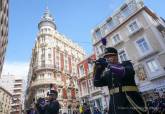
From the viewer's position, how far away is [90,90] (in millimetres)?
28312

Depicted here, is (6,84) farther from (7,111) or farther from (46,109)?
(46,109)

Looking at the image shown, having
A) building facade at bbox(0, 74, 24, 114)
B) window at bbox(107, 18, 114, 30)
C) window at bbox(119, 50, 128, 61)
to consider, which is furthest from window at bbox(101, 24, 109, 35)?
building facade at bbox(0, 74, 24, 114)

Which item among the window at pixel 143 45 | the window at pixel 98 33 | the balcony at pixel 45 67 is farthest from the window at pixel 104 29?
the balcony at pixel 45 67

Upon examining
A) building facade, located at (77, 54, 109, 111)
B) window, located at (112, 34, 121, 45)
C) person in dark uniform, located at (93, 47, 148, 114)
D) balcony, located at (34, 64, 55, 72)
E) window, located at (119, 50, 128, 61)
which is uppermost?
balcony, located at (34, 64, 55, 72)

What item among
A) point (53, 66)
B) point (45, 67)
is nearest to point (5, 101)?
point (45, 67)

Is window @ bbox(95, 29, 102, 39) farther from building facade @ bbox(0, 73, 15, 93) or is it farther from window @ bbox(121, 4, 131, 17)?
building facade @ bbox(0, 73, 15, 93)

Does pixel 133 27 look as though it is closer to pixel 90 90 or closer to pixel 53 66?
pixel 90 90

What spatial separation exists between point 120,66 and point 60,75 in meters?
44.5

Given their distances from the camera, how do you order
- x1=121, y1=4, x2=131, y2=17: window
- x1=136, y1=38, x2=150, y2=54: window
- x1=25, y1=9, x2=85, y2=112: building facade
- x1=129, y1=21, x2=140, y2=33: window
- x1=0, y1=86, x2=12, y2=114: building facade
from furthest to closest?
x1=0, y1=86, x2=12, y2=114: building facade, x1=25, y1=9, x2=85, y2=112: building facade, x1=121, y1=4, x2=131, y2=17: window, x1=129, y1=21, x2=140, y2=33: window, x1=136, y1=38, x2=150, y2=54: window

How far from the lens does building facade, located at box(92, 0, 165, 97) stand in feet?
60.8

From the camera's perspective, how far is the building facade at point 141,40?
1855cm

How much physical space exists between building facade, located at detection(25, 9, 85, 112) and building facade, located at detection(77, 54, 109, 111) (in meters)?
12.7

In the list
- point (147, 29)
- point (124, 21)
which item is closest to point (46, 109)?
point (147, 29)

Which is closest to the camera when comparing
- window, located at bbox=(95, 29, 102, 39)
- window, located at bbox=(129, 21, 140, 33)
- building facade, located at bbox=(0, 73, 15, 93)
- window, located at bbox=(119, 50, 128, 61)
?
window, located at bbox=(129, 21, 140, 33)
